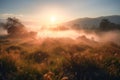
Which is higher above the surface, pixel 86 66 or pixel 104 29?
pixel 86 66

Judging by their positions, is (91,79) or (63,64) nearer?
(91,79)

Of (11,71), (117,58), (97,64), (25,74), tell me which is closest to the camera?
(25,74)

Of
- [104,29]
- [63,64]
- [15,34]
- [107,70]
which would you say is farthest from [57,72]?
[104,29]

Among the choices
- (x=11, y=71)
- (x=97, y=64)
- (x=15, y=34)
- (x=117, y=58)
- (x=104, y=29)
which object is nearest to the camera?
(x=11, y=71)

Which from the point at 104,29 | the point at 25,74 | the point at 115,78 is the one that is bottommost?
the point at 104,29

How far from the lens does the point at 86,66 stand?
32.8ft

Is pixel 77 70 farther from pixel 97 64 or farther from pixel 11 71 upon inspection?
pixel 11 71

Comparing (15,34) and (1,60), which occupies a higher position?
(1,60)

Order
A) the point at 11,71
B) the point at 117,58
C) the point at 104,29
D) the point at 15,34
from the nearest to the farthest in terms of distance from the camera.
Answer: the point at 11,71, the point at 117,58, the point at 15,34, the point at 104,29

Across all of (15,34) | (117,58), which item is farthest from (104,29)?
(117,58)

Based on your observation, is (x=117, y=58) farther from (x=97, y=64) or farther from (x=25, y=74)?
(x=25, y=74)

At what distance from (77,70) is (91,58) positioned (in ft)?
4.16

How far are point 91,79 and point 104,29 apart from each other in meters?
65.6

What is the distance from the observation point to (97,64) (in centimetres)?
1024
